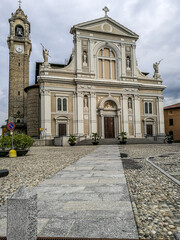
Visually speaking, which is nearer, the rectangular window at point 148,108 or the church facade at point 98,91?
the church facade at point 98,91

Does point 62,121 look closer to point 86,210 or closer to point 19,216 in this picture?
point 86,210

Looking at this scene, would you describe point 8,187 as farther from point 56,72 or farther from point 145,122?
point 145,122

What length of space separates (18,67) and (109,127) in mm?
28180

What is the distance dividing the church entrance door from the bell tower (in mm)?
20397

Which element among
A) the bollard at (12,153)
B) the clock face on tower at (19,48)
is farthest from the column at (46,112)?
the clock face on tower at (19,48)

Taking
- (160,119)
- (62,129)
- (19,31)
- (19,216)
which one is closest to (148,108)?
(160,119)

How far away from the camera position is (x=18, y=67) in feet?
157

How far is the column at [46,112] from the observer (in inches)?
1180

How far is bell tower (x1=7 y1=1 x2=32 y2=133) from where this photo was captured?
45.9m

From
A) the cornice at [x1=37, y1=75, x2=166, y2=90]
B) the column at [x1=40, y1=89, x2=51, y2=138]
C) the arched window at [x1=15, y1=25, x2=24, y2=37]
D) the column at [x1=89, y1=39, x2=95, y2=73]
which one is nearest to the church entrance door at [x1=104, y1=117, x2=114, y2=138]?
the cornice at [x1=37, y1=75, x2=166, y2=90]

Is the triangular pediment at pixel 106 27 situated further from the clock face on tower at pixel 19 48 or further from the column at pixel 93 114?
the clock face on tower at pixel 19 48

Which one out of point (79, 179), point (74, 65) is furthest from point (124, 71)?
point (79, 179)

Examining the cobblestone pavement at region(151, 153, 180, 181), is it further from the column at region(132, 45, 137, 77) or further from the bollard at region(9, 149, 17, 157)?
the column at region(132, 45, 137, 77)

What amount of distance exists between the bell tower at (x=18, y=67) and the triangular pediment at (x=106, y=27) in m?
19.9
